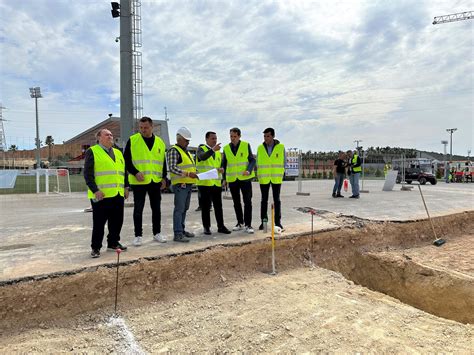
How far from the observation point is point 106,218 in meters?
4.88

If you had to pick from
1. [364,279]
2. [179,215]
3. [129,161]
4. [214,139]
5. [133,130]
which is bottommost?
[364,279]

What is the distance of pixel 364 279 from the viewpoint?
6.60 meters

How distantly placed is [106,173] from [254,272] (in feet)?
8.85

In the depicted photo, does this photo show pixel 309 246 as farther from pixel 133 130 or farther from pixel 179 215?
Result: pixel 133 130

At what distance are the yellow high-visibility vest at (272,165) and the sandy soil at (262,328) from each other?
2.40 m

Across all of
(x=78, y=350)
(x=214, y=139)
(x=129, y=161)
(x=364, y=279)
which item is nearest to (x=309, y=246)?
(x=364, y=279)

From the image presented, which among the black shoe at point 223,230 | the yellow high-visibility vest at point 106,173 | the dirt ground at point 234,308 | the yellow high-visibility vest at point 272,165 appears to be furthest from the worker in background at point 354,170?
the yellow high-visibility vest at point 106,173

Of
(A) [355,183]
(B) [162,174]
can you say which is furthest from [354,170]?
(B) [162,174]

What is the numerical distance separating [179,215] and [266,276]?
1.76m

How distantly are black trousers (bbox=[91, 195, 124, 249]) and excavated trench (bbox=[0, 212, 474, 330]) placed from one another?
61 cm

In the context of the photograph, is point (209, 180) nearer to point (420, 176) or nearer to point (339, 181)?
point (339, 181)

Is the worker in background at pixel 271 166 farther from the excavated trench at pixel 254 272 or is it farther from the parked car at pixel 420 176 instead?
the parked car at pixel 420 176

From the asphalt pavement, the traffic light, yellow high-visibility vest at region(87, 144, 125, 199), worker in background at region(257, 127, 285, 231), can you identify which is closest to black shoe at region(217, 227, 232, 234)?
the asphalt pavement

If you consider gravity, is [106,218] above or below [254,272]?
above
